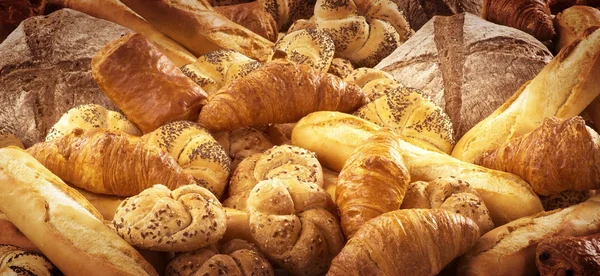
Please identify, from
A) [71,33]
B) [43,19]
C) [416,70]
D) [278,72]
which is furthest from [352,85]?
[43,19]

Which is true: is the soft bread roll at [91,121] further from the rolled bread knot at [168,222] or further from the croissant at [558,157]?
the croissant at [558,157]

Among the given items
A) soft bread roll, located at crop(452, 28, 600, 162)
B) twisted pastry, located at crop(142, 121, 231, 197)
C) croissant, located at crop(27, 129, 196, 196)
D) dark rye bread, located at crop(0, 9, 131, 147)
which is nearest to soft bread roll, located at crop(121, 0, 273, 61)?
dark rye bread, located at crop(0, 9, 131, 147)

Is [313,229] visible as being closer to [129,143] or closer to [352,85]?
[129,143]

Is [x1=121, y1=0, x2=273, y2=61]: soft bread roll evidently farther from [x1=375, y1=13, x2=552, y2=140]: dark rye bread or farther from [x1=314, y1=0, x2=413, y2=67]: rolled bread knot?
[x1=375, y1=13, x2=552, y2=140]: dark rye bread

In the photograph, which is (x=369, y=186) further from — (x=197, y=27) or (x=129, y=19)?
(x=129, y=19)

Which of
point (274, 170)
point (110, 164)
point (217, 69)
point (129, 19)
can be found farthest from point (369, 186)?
point (129, 19)

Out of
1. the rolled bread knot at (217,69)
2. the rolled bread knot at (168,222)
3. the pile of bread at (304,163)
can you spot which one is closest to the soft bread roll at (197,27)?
the pile of bread at (304,163)
